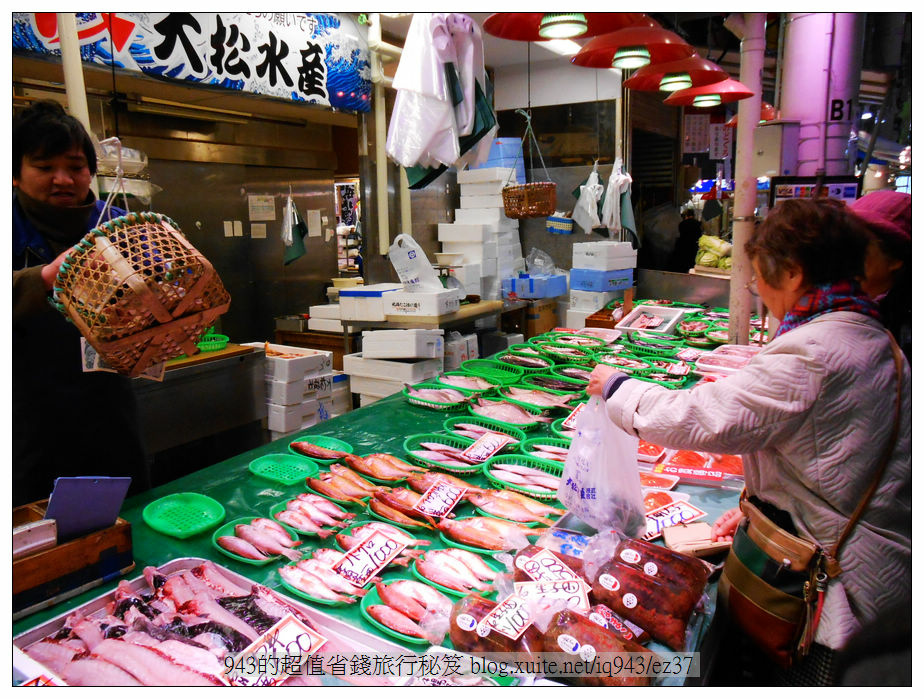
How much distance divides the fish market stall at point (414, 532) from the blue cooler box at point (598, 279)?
13.4 ft

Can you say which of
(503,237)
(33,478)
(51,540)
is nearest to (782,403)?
(51,540)

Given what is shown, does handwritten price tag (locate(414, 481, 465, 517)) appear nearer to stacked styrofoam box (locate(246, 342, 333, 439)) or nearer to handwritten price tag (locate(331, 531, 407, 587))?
handwritten price tag (locate(331, 531, 407, 587))

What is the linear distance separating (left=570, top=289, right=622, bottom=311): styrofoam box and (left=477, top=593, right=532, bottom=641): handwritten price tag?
19.7ft

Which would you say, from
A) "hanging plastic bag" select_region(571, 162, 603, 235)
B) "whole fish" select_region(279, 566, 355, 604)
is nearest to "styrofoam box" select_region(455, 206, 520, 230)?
"hanging plastic bag" select_region(571, 162, 603, 235)

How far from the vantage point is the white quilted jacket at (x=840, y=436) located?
5.36 feet

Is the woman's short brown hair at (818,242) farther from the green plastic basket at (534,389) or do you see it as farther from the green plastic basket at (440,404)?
the green plastic basket at (440,404)

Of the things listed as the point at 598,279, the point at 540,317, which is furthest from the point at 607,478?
the point at 540,317

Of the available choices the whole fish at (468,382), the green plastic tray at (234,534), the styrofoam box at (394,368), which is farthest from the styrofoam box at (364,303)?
the green plastic tray at (234,534)

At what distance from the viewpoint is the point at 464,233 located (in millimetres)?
7887

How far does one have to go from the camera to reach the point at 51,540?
5.70 feet

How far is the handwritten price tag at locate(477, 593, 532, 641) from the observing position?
157 cm

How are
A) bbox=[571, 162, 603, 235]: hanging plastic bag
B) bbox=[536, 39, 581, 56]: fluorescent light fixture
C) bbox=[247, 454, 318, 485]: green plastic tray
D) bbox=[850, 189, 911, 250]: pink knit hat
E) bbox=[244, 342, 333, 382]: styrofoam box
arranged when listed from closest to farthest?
bbox=[850, 189, 911, 250]: pink knit hat < bbox=[247, 454, 318, 485]: green plastic tray < bbox=[244, 342, 333, 382]: styrofoam box < bbox=[536, 39, 581, 56]: fluorescent light fixture < bbox=[571, 162, 603, 235]: hanging plastic bag

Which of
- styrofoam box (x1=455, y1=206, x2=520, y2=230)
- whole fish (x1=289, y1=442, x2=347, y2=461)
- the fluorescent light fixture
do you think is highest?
the fluorescent light fixture

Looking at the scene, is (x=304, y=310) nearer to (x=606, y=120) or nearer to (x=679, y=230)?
(x=606, y=120)
